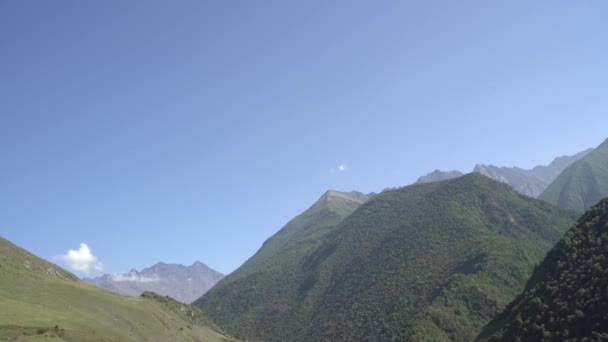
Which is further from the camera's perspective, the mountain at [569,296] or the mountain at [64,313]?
the mountain at [569,296]

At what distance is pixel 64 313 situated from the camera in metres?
114

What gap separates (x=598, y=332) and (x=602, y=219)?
50.6 m

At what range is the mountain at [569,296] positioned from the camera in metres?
102

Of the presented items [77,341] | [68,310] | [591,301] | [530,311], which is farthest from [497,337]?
[68,310]

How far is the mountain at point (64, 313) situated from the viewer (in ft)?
317

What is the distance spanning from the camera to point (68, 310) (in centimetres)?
11881

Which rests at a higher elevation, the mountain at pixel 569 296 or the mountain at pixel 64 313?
the mountain at pixel 64 313

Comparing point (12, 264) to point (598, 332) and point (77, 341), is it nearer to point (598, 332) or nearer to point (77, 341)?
point (77, 341)

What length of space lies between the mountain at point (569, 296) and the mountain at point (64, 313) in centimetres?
10085

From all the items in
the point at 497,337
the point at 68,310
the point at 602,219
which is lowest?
the point at 497,337

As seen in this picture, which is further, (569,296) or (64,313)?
(64,313)

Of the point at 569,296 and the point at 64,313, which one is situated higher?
the point at 64,313

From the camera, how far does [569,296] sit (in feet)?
373

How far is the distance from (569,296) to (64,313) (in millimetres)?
121779
